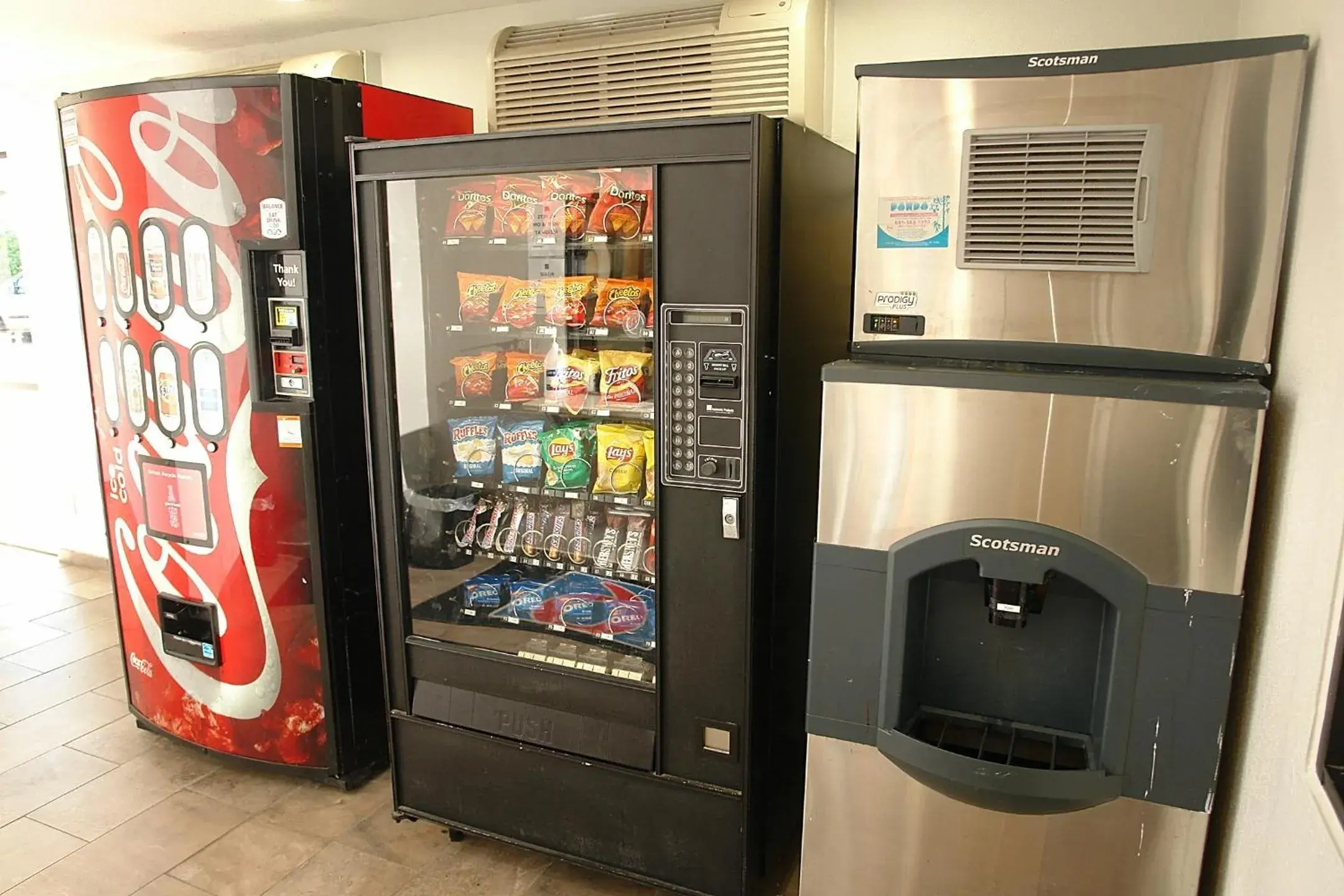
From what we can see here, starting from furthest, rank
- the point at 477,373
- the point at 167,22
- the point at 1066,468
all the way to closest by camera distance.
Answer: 1. the point at 167,22
2. the point at 477,373
3. the point at 1066,468

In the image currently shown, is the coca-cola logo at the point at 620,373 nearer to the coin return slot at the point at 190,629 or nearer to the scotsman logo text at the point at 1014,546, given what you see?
the scotsman logo text at the point at 1014,546

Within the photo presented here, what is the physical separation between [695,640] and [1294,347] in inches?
45.8

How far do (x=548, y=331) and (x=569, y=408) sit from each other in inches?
7.6

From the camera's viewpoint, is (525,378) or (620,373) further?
A: (525,378)

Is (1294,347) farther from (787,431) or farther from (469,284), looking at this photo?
(469,284)

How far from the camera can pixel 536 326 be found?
2143 millimetres

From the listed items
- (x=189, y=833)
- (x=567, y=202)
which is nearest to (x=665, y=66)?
(x=567, y=202)

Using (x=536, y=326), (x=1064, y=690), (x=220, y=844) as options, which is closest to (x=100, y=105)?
(x=536, y=326)

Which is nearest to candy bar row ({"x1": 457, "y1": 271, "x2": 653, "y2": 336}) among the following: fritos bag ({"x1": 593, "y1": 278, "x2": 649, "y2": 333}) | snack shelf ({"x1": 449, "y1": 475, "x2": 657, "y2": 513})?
fritos bag ({"x1": 593, "y1": 278, "x2": 649, "y2": 333})

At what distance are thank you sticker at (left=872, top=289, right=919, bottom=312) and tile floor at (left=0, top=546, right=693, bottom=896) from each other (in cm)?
148

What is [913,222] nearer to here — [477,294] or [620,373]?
[620,373]

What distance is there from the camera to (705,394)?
5.81 ft

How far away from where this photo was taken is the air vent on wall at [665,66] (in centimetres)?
218

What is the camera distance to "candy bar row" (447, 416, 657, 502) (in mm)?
2070
